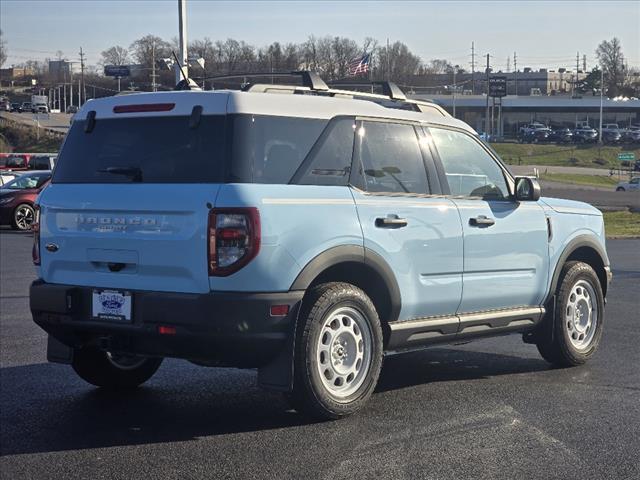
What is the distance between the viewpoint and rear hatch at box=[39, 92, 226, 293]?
571cm

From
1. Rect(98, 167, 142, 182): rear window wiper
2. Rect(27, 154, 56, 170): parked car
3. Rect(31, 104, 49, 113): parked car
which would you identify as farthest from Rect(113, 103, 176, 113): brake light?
Rect(31, 104, 49, 113): parked car

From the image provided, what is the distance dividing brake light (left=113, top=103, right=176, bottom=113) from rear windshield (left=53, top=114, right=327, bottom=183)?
0.20ft

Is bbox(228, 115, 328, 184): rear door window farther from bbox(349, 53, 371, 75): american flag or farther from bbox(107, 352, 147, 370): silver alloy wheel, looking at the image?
bbox(349, 53, 371, 75): american flag

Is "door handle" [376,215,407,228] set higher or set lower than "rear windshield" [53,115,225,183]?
lower

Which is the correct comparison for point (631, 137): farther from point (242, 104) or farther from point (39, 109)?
point (242, 104)

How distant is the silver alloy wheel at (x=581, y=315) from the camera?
26.9 ft

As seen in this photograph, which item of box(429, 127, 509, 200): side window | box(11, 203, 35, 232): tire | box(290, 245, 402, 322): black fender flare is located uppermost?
box(429, 127, 509, 200): side window

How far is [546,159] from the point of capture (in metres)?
92.9

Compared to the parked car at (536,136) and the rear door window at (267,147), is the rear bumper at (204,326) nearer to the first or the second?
the rear door window at (267,147)

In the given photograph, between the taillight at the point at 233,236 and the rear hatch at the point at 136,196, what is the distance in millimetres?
68

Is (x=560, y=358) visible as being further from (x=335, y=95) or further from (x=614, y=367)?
(x=335, y=95)

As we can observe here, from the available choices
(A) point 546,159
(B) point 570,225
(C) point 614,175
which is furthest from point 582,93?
(B) point 570,225

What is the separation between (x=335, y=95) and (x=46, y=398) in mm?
2977

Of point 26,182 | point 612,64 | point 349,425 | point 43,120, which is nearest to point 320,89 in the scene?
point 349,425
